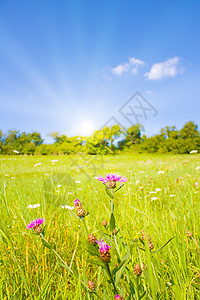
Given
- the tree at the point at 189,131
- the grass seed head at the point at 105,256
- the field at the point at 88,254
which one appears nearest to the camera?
the grass seed head at the point at 105,256

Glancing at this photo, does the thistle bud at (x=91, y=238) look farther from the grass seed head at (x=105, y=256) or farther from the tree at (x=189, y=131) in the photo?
the tree at (x=189, y=131)

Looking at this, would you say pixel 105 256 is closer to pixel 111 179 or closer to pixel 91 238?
pixel 91 238

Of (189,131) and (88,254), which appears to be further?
(189,131)

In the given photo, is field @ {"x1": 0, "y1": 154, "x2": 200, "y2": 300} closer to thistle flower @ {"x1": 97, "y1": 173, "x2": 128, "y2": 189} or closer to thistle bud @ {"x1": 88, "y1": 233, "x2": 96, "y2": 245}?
thistle bud @ {"x1": 88, "y1": 233, "x2": 96, "y2": 245}

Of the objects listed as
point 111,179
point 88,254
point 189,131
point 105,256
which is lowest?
point 88,254

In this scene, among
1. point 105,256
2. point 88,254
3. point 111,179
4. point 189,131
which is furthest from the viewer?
point 189,131

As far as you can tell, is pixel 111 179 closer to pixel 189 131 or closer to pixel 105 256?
pixel 105 256

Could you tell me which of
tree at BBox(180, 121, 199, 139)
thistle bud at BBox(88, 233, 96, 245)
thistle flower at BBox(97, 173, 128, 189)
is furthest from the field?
tree at BBox(180, 121, 199, 139)

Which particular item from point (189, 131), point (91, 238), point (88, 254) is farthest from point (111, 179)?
point (189, 131)

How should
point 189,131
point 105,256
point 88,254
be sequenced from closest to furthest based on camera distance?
Answer: point 105,256
point 88,254
point 189,131

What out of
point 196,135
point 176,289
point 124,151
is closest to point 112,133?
point 176,289

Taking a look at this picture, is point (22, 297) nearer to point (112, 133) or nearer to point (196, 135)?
point (112, 133)

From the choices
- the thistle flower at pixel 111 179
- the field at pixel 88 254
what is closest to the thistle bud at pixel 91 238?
the field at pixel 88 254

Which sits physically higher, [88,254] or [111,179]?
[111,179]
